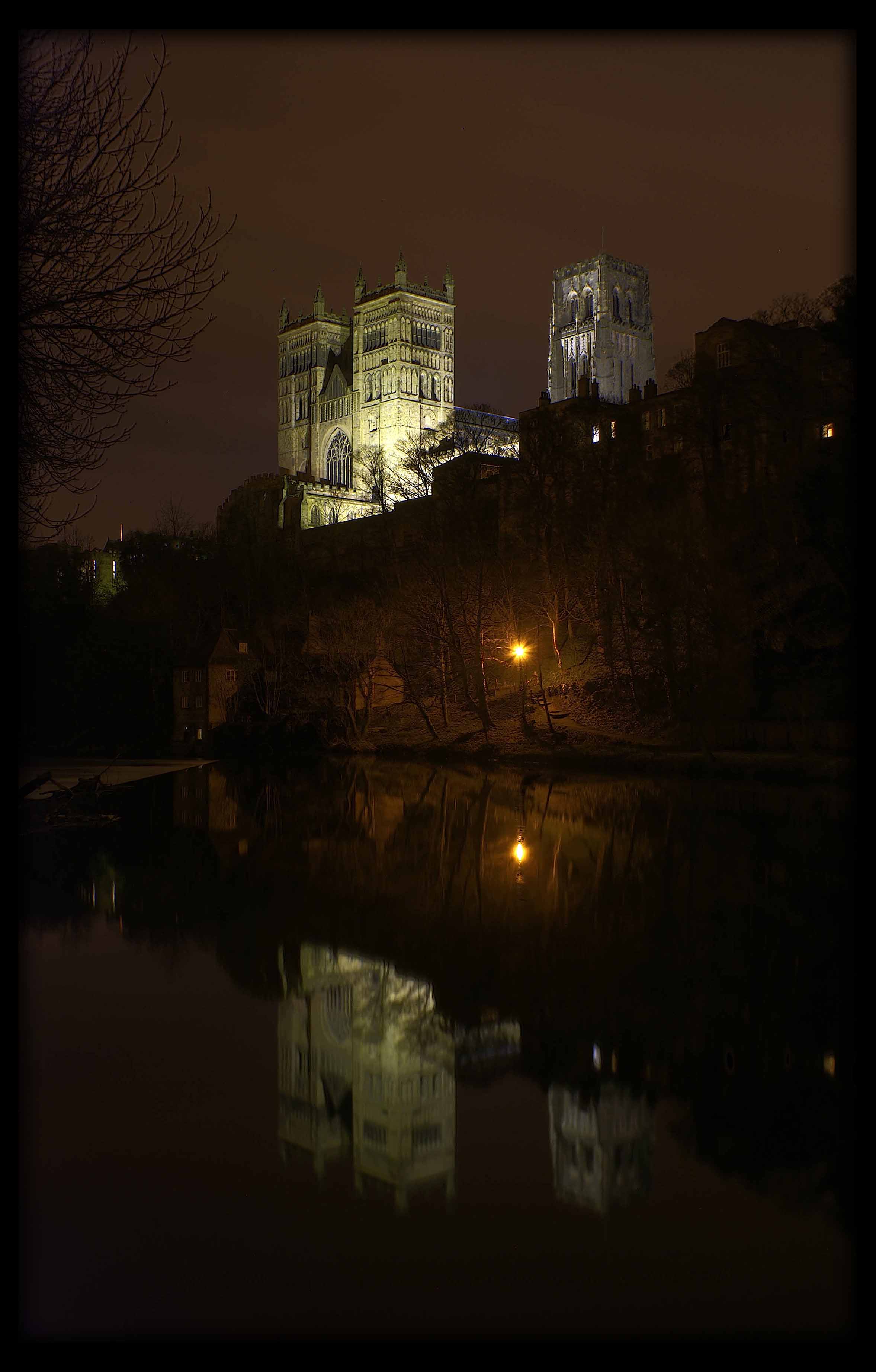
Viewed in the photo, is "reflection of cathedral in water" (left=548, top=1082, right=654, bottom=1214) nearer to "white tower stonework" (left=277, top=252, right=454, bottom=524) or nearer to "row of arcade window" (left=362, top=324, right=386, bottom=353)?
"white tower stonework" (left=277, top=252, right=454, bottom=524)

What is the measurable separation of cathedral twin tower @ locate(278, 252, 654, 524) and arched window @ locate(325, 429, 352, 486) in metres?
0.15

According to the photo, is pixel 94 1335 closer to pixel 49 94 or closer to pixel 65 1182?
pixel 65 1182

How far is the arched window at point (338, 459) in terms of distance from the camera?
155 meters

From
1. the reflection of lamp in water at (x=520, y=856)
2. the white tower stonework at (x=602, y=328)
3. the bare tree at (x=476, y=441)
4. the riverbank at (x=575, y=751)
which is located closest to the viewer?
the reflection of lamp in water at (x=520, y=856)

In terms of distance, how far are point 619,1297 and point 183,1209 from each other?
2.03 m

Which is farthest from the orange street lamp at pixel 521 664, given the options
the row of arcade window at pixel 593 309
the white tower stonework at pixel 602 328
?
the row of arcade window at pixel 593 309

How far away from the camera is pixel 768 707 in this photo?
105ft

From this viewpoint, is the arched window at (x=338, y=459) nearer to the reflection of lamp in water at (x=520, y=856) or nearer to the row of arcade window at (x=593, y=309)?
the row of arcade window at (x=593, y=309)

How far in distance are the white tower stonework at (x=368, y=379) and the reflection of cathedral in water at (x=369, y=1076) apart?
136453 mm

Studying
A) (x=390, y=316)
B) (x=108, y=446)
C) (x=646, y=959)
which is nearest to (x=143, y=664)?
(x=108, y=446)

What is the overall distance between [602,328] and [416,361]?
2502 centimetres

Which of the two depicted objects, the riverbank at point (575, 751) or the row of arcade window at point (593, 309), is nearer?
the riverbank at point (575, 751)

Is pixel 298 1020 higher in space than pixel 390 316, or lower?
lower

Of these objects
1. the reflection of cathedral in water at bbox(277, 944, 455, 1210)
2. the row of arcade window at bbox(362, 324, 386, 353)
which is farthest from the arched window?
the reflection of cathedral in water at bbox(277, 944, 455, 1210)
